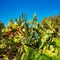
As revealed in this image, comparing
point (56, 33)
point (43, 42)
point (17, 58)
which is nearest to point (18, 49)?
point (17, 58)

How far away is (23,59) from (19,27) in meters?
0.66

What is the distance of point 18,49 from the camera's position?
2.31 meters

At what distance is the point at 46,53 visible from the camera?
2287mm

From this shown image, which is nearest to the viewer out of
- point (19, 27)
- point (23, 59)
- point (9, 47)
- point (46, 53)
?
point (23, 59)

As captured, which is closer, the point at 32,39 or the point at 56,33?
the point at 32,39

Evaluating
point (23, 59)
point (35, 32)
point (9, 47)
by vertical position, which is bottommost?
point (23, 59)

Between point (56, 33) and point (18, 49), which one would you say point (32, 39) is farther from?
point (56, 33)

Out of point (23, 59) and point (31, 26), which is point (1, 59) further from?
point (31, 26)

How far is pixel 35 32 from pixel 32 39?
0.14 meters

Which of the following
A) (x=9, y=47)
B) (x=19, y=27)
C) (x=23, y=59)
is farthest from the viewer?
(x=19, y=27)

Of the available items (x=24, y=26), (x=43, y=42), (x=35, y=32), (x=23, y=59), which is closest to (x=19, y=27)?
(x=24, y=26)

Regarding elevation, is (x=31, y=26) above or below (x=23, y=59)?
above

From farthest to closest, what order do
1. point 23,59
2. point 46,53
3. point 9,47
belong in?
point 9,47 → point 46,53 → point 23,59

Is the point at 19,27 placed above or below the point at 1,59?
above
